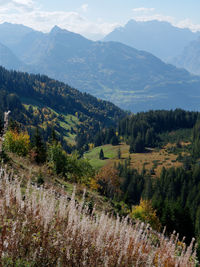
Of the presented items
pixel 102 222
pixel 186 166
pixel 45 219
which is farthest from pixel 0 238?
pixel 186 166

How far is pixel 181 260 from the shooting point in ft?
22.7

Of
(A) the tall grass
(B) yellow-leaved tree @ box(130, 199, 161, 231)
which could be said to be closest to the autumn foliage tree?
(B) yellow-leaved tree @ box(130, 199, 161, 231)

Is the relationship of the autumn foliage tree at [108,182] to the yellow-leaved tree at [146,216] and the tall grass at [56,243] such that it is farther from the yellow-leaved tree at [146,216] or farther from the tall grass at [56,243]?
the tall grass at [56,243]

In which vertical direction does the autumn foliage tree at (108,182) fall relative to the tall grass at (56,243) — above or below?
below

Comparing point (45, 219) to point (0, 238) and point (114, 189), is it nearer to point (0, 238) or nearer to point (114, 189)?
point (0, 238)

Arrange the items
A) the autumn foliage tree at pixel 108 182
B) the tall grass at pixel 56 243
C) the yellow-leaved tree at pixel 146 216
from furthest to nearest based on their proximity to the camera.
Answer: the autumn foliage tree at pixel 108 182 < the yellow-leaved tree at pixel 146 216 < the tall grass at pixel 56 243

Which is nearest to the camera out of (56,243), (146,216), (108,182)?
(56,243)

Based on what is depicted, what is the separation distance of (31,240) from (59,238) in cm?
70

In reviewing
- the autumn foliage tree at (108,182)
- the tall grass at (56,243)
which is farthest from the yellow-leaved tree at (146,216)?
the autumn foliage tree at (108,182)

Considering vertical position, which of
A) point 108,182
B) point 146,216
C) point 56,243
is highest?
point 56,243

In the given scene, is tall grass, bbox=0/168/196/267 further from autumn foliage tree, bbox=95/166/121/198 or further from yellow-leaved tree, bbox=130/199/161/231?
autumn foliage tree, bbox=95/166/121/198

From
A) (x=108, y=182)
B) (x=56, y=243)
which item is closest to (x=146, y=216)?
(x=56, y=243)

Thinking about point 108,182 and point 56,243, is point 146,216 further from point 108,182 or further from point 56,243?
point 108,182

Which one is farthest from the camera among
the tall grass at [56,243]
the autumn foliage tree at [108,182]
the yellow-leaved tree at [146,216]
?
Answer: the autumn foliage tree at [108,182]
